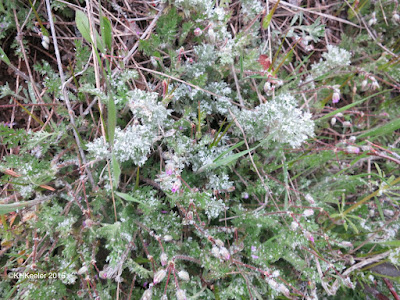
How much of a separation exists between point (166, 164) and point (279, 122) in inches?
38.7

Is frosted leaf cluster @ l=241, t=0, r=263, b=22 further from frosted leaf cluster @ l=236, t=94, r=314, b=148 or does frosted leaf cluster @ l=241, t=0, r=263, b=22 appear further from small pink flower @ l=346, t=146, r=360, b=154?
small pink flower @ l=346, t=146, r=360, b=154

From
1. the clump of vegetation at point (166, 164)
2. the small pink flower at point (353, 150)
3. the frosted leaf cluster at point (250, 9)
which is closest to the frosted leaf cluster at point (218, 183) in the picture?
the clump of vegetation at point (166, 164)

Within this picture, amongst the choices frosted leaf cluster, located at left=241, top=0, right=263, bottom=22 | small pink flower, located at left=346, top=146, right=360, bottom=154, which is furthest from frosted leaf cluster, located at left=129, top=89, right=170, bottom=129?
small pink flower, located at left=346, top=146, right=360, bottom=154

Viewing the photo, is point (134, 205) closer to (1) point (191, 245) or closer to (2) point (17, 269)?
(1) point (191, 245)

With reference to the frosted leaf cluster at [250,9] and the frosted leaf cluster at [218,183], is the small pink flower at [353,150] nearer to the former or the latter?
the frosted leaf cluster at [218,183]

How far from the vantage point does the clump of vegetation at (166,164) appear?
2.08m

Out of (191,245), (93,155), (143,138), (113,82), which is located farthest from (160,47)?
(191,245)

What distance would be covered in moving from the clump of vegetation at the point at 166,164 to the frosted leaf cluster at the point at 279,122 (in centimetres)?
1

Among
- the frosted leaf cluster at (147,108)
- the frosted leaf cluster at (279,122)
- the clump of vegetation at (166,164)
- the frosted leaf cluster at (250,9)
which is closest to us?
the frosted leaf cluster at (147,108)

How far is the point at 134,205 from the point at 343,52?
251 cm

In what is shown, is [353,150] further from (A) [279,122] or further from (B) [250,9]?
(B) [250,9]

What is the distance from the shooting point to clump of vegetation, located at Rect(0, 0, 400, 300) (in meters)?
2.08

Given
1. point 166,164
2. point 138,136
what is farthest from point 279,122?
point 138,136

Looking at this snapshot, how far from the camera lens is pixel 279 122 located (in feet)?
7.22
